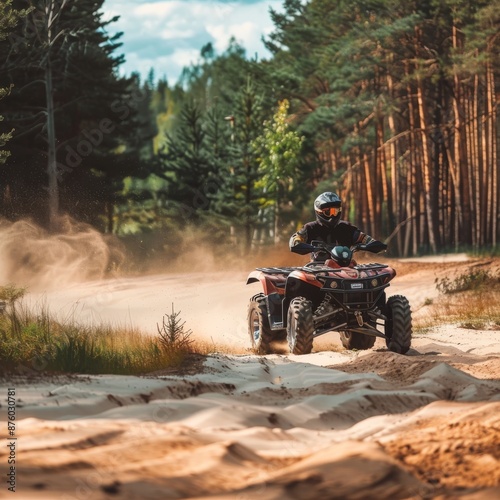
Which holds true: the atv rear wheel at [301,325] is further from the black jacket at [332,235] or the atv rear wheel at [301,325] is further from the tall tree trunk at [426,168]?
the tall tree trunk at [426,168]

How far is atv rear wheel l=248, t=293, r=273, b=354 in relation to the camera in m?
13.5

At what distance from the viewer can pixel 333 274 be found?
12.3 m

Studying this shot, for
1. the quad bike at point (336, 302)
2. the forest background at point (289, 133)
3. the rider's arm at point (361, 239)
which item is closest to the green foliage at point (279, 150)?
the forest background at point (289, 133)

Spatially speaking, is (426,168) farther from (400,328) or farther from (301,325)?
(301,325)

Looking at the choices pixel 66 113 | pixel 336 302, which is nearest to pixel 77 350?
pixel 336 302

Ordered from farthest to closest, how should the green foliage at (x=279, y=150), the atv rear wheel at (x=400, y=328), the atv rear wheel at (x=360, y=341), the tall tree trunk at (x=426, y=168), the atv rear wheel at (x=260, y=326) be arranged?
the green foliage at (x=279, y=150) → the tall tree trunk at (x=426, y=168) → the atv rear wheel at (x=360, y=341) → the atv rear wheel at (x=260, y=326) → the atv rear wheel at (x=400, y=328)

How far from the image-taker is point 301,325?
1224 cm

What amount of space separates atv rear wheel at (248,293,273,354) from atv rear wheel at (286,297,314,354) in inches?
44.1

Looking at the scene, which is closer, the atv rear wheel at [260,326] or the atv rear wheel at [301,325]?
the atv rear wheel at [301,325]

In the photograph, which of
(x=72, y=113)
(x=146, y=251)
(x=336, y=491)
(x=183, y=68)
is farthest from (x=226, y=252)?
(x=183, y=68)

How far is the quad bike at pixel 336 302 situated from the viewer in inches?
483

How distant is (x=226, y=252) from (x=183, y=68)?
13142 centimetres

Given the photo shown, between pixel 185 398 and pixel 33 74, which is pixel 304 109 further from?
pixel 185 398

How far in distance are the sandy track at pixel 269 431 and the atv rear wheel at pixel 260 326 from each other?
221 centimetres
